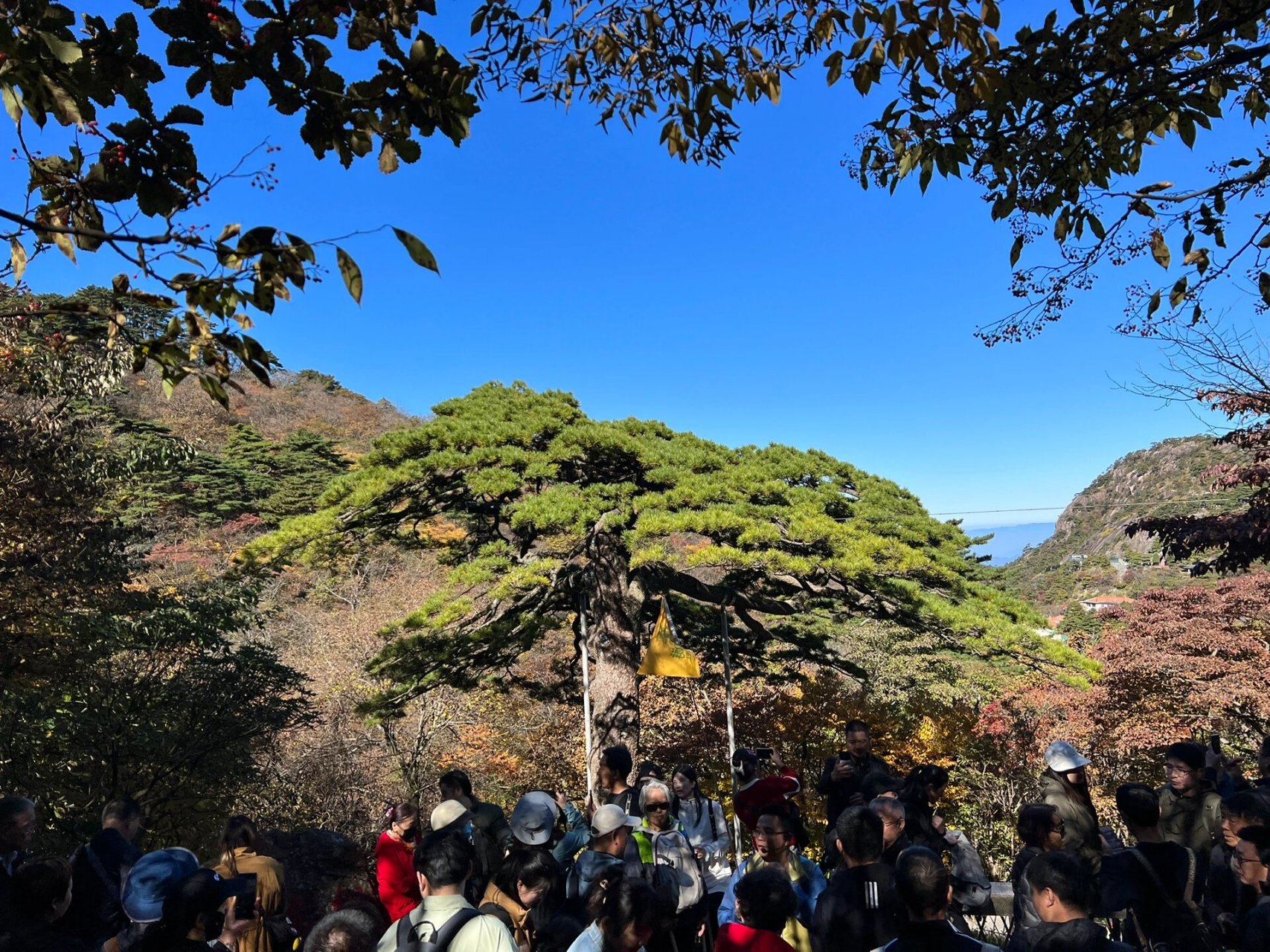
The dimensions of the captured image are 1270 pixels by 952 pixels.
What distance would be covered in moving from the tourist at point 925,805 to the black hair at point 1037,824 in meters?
0.73

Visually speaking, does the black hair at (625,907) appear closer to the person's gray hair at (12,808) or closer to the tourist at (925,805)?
the tourist at (925,805)

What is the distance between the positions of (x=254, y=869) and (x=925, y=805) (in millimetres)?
3541

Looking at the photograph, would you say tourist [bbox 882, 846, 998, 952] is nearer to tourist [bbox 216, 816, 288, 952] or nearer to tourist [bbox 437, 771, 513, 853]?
tourist [bbox 216, 816, 288, 952]

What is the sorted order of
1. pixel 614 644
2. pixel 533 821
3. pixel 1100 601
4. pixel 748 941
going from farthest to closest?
pixel 1100 601
pixel 614 644
pixel 533 821
pixel 748 941

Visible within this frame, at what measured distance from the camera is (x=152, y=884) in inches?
100

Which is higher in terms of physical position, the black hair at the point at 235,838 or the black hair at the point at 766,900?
the black hair at the point at 235,838

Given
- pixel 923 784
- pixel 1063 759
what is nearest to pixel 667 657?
pixel 923 784

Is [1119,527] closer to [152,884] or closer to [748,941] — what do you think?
[748,941]

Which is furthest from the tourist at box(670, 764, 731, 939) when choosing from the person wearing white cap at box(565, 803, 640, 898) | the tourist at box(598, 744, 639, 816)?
the person wearing white cap at box(565, 803, 640, 898)

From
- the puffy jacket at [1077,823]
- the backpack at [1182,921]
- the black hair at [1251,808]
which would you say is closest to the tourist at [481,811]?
the puffy jacket at [1077,823]

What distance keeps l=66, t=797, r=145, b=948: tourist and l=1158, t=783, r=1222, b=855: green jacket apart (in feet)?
17.0

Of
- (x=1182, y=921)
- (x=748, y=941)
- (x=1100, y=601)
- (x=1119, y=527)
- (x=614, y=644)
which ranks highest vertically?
(x=1119, y=527)

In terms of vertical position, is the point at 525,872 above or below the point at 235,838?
below

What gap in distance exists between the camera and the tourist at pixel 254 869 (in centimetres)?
318
